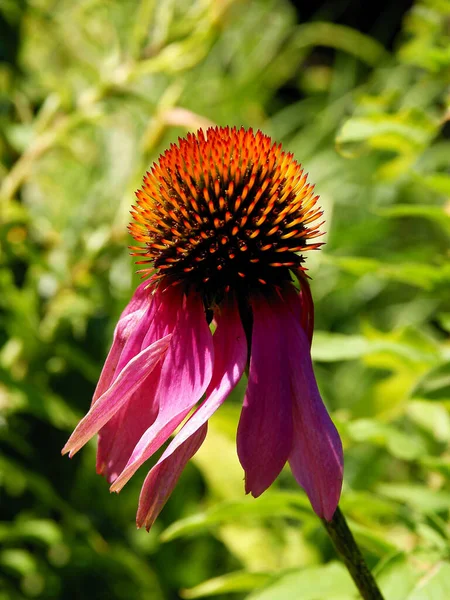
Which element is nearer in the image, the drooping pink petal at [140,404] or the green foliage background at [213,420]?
the drooping pink petal at [140,404]

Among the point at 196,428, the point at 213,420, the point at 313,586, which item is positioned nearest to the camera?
the point at 196,428

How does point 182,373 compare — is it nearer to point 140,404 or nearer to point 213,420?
point 140,404

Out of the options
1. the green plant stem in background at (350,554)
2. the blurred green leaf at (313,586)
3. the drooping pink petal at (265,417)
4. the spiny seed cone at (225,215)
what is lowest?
the blurred green leaf at (313,586)

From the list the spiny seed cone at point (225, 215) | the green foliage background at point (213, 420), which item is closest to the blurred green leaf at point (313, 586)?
the green foliage background at point (213, 420)

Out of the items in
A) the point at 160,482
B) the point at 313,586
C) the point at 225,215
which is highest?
the point at 225,215

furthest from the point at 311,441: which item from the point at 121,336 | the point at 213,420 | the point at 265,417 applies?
the point at 213,420

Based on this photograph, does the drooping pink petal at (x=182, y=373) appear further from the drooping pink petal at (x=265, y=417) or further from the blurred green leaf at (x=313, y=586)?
the blurred green leaf at (x=313, y=586)

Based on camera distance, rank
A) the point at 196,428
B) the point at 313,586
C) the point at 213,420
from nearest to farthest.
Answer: the point at 196,428 → the point at 313,586 → the point at 213,420

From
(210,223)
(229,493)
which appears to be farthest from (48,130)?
(210,223)
